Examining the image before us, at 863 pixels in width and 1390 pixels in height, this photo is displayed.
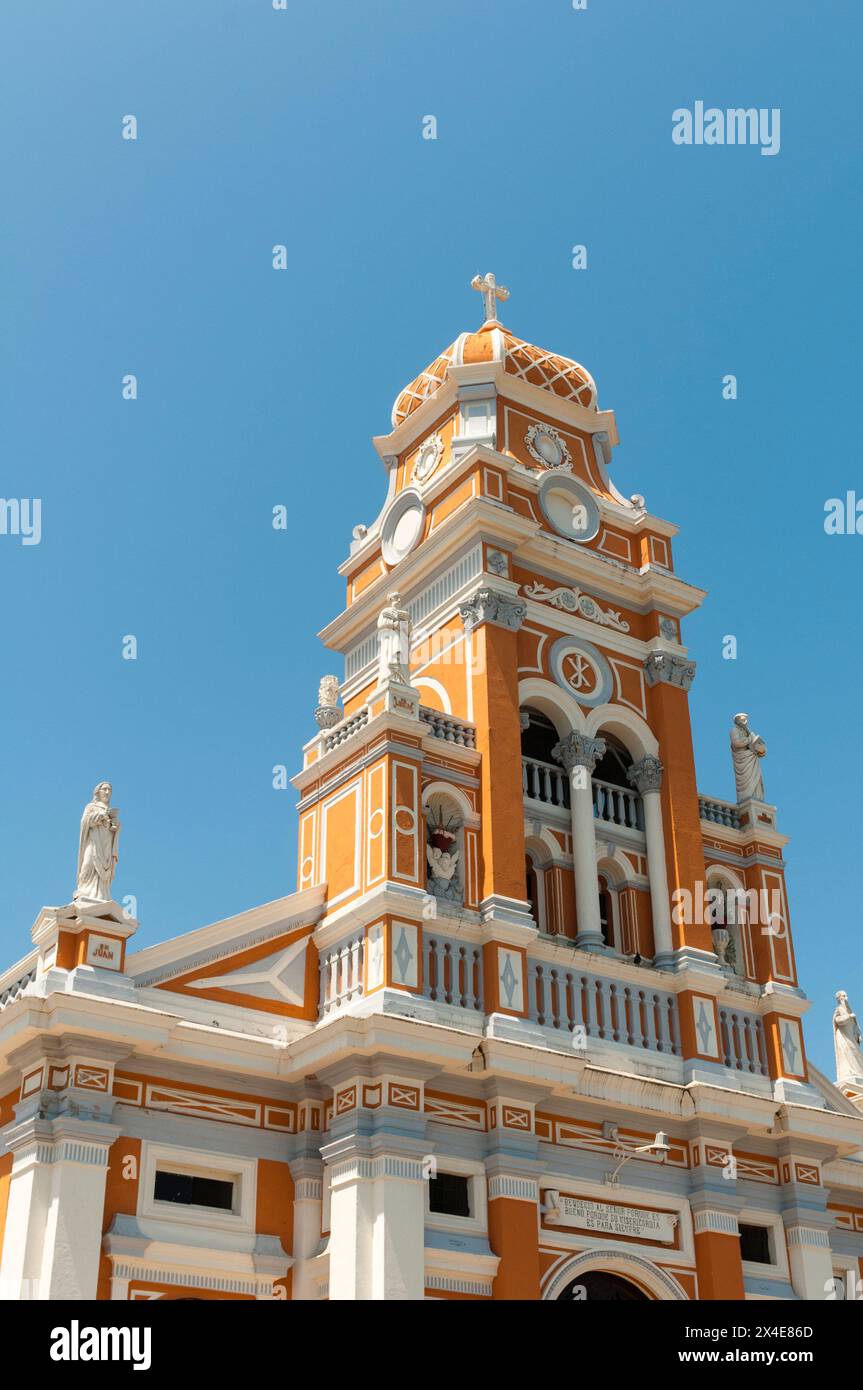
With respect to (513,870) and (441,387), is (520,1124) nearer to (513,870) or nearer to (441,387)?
(513,870)

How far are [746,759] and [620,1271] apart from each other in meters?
8.95

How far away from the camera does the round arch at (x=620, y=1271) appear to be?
67.0 ft

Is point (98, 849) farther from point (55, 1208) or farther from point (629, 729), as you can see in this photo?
point (629, 729)

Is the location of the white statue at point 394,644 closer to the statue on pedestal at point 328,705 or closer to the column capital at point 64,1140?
the statue on pedestal at point 328,705

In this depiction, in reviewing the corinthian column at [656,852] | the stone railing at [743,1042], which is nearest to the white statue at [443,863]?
the corinthian column at [656,852]

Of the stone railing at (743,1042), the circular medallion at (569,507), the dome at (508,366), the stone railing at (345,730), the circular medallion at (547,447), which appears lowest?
the stone railing at (743,1042)

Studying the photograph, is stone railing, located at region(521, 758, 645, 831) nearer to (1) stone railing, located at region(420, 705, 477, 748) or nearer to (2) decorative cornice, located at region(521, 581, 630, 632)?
(1) stone railing, located at region(420, 705, 477, 748)

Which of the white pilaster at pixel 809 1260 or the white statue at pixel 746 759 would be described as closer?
the white pilaster at pixel 809 1260

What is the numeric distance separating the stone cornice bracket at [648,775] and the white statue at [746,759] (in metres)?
1.94

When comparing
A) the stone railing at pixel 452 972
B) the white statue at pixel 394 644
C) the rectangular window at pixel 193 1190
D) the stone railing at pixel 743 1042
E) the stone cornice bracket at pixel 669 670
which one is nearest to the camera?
the rectangular window at pixel 193 1190

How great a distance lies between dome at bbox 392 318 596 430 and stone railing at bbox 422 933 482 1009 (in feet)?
35.3
